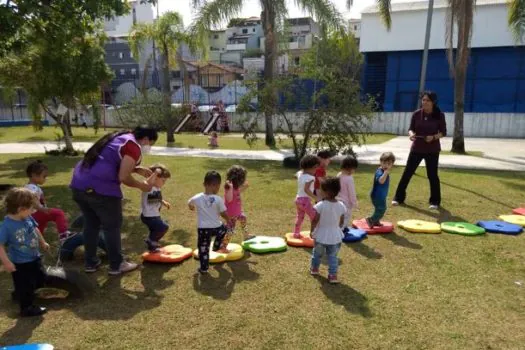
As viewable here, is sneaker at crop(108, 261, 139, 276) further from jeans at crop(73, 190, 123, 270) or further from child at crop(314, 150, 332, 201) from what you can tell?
child at crop(314, 150, 332, 201)

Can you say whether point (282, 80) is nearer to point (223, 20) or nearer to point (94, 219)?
point (223, 20)

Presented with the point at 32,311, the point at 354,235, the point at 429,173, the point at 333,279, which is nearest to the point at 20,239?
the point at 32,311

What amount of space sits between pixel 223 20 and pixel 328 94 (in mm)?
6549

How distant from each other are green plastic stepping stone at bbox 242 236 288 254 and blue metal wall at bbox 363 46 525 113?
25104 millimetres

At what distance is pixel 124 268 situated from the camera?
15.8 feet

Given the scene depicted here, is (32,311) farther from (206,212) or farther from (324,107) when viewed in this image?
(324,107)

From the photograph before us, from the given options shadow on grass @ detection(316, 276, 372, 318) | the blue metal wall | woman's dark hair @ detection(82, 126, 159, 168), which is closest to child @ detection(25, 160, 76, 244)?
woman's dark hair @ detection(82, 126, 159, 168)

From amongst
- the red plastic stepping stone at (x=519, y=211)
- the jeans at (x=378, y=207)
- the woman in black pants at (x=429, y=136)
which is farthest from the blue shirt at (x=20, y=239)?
the red plastic stepping stone at (x=519, y=211)

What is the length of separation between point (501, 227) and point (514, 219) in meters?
0.76

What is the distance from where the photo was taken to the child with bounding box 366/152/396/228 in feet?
19.9

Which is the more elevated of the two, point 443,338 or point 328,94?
point 328,94

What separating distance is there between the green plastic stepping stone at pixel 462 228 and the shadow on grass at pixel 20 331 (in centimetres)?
511

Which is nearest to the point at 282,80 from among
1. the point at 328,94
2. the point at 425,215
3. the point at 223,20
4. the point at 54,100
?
the point at 328,94

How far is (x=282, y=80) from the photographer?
496 inches
